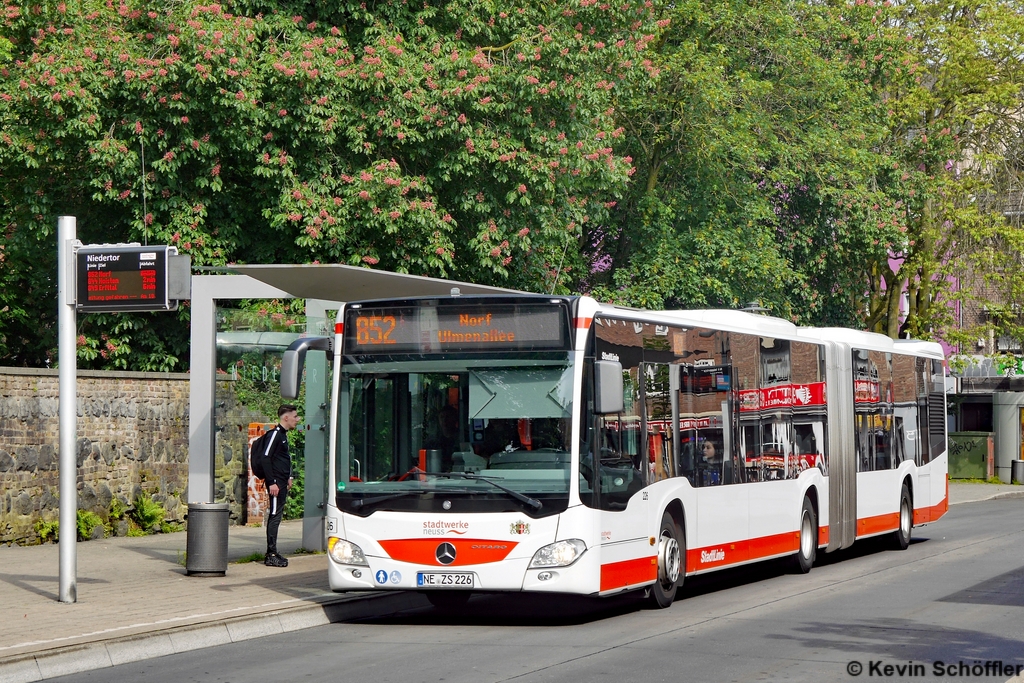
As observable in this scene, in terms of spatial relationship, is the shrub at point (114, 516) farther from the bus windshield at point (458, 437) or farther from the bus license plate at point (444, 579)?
the bus license plate at point (444, 579)

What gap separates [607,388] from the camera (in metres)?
11.7

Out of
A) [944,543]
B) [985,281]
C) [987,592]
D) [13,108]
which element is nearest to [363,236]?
[13,108]

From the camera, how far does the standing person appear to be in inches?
620

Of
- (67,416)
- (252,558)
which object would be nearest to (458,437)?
(67,416)

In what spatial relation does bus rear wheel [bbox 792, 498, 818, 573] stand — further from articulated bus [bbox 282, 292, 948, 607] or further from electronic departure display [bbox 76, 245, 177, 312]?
electronic departure display [bbox 76, 245, 177, 312]

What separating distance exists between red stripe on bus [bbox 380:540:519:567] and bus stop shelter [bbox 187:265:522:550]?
2719 mm

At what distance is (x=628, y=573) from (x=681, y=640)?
1.53m

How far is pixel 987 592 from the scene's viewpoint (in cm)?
1444

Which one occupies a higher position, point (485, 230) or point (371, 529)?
point (485, 230)

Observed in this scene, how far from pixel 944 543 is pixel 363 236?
10089mm

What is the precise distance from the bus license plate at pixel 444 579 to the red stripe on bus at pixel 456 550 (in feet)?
0.25

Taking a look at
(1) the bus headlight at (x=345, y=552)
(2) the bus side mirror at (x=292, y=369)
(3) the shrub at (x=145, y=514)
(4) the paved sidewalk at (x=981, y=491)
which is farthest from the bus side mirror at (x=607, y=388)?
(4) the paved sidewalk at (x=981, y=491)

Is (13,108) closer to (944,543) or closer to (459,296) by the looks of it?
(459,296)

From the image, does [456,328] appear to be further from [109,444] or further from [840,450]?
[109,444]
